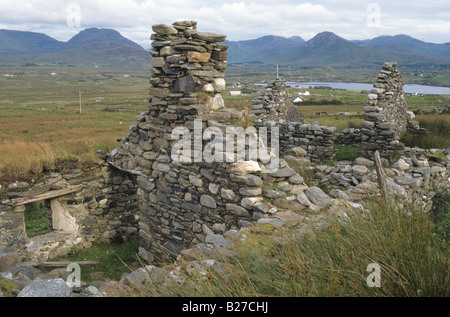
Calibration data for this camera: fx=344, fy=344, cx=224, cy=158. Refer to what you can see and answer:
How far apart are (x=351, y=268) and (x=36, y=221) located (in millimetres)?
10606

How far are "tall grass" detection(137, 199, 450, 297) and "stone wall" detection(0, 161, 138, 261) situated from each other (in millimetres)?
6941

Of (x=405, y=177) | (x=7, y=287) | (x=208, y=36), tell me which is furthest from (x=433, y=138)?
(x=7, y=287)

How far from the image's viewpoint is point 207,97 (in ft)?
22.9

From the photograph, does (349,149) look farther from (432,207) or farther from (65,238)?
(65,238)

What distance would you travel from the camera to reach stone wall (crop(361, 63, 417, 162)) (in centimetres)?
1130

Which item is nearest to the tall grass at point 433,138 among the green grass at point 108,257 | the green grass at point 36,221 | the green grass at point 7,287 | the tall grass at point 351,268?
the green grass at point 108,257

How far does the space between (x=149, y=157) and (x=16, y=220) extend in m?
3.77

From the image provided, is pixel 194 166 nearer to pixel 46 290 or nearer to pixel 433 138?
pixel 46 290

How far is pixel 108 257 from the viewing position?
30.2ft

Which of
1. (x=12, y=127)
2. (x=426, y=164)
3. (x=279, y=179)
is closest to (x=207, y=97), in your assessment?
(x=279, y=179)

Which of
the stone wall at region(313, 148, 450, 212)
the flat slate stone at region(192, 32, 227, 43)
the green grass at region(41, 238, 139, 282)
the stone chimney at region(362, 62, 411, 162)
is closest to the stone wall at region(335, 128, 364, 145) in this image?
the stone chimney at region(362, 62, 411, 162)

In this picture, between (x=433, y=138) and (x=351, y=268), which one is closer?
(x=351, y=268)

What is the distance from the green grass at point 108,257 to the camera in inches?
329

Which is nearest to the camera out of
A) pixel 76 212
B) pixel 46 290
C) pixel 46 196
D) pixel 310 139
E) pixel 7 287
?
pixel 46 290
